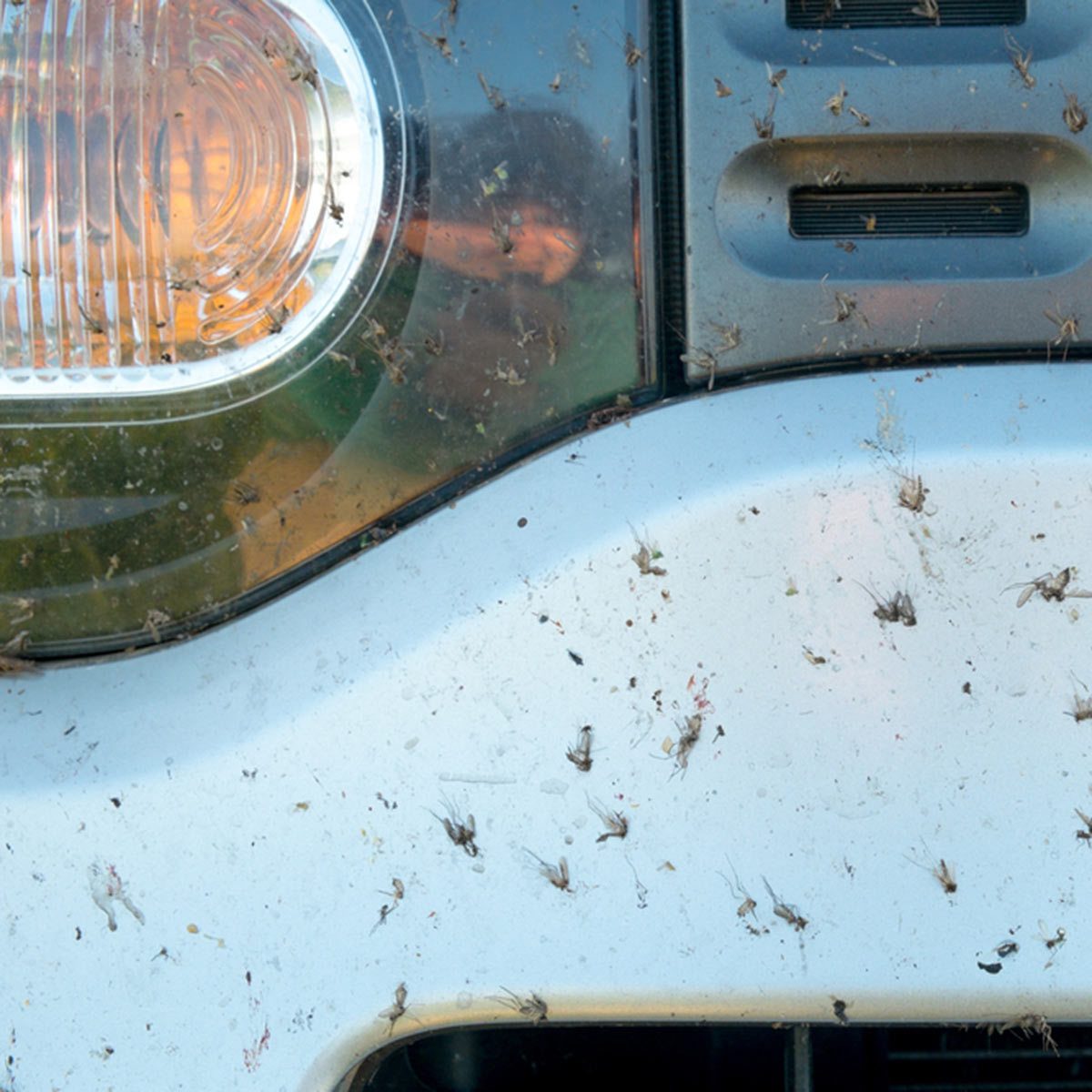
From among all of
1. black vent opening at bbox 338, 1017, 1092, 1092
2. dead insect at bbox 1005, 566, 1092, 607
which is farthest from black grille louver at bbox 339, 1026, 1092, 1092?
dead insect at bbox 1005, 566, 1092, 607

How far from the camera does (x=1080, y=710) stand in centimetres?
118

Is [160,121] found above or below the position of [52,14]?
below

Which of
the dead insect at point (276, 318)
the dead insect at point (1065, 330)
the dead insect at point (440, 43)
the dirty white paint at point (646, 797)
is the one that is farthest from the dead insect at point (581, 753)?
the dead insect at point (440, 43)

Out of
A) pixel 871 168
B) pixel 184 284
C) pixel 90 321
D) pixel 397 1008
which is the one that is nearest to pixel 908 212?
pixel 871 168

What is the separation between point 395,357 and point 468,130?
265mm

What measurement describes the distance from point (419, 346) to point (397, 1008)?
71cm

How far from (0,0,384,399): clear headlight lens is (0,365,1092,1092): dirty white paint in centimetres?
39

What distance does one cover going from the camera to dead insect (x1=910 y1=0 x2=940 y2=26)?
1.26 m

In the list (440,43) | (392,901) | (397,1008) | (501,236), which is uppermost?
(440,43)

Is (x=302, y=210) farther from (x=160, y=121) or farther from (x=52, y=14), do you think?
(x=52, y=14)

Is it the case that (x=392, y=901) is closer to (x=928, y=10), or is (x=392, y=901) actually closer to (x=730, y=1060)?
(x=730, y=1060)

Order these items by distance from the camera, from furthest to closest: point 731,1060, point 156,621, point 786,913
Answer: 1. point 731,1060
2. point 156,621
3. point 786,913

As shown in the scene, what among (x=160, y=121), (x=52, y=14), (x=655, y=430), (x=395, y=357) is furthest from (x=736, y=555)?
(x=52, y=14)

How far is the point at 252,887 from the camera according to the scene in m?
1.20
